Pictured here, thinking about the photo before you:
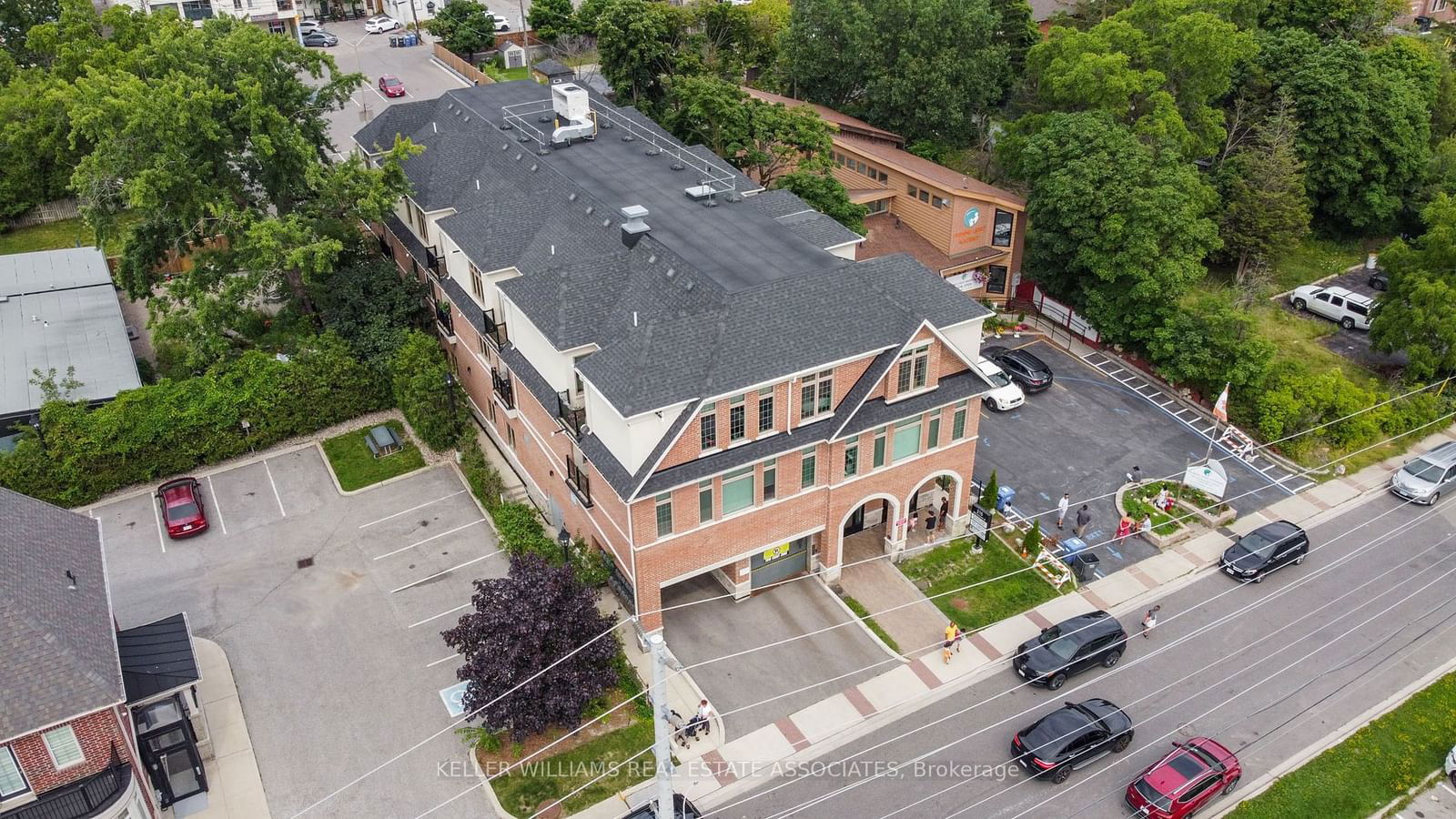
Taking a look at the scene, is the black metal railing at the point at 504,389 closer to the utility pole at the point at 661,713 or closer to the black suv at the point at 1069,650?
the utility pole at the point at 661,713

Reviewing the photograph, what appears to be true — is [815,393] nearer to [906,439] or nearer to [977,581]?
[906,439]

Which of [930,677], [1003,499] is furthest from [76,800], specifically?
[1003,499]

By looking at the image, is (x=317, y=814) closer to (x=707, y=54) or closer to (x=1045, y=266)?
(x=1045, y=266)

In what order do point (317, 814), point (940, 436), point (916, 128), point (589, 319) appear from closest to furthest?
point (317, 814)
point (589, 319)
point (940, 436)
point (916, 128)

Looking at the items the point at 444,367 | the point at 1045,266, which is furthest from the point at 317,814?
the point at 1045,266

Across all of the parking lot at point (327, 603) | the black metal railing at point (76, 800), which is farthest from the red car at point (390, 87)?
the black metal railing at point (76, 800)
